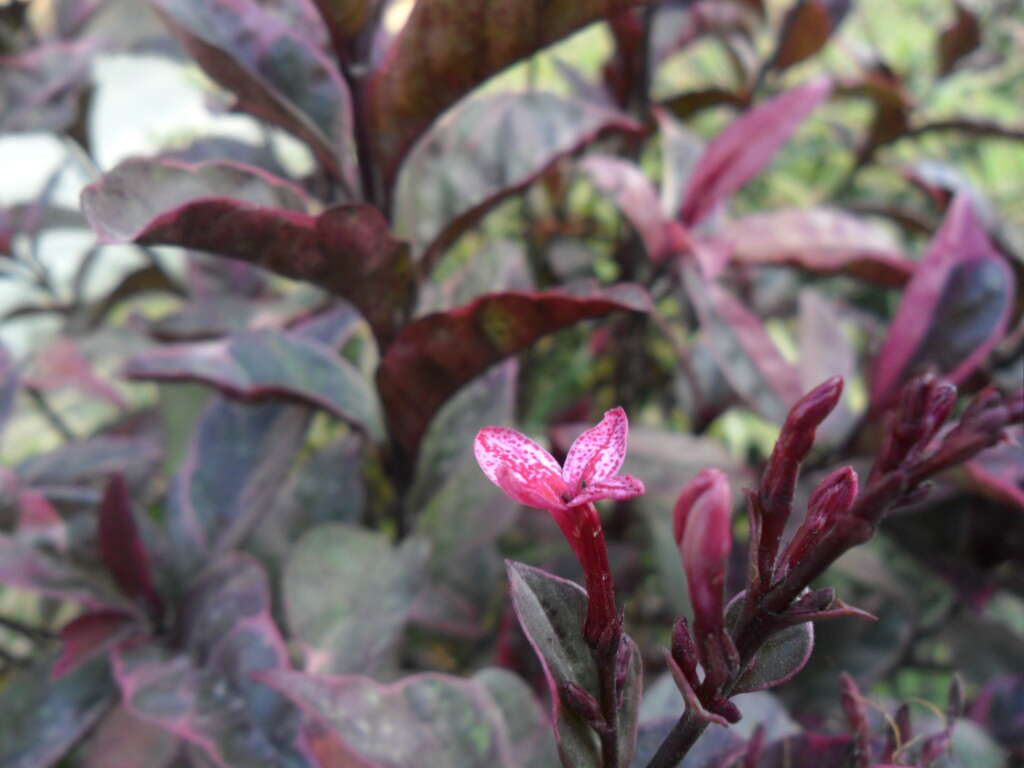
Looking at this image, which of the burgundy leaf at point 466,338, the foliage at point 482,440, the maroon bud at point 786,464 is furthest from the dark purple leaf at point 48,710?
the maroon bud at point 786,464

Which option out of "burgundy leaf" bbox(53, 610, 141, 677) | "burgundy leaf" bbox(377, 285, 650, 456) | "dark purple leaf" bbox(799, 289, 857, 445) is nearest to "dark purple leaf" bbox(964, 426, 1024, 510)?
"dark purple leaf" bbox(799, 289, 857, 445)

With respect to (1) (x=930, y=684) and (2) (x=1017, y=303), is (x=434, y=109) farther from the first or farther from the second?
(1) (x=930, y=684)

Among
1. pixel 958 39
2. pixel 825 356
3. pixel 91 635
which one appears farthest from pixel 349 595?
pixel 958 39

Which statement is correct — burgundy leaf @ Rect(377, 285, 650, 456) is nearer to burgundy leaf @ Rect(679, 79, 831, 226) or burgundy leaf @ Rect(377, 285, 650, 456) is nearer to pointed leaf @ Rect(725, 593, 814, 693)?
pointed leaf @ Rect(725, 593, 814, 693)

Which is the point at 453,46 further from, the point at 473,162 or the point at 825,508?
the point at 825,508

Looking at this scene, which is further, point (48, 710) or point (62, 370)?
point (62, 370)

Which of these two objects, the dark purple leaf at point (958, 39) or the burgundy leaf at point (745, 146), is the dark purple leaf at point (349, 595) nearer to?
the burgundy leaf at point (745, 146)
